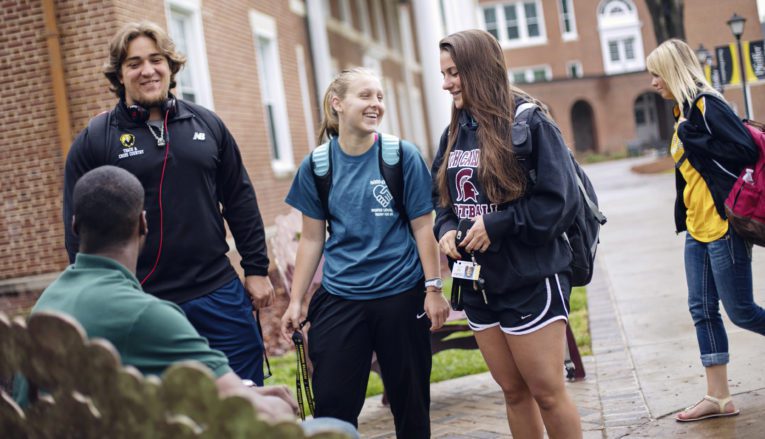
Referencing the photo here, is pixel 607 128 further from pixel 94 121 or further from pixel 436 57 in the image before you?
pixel 94 121

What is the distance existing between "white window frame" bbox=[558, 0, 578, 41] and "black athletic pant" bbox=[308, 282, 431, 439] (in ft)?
178

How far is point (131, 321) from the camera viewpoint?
222cm

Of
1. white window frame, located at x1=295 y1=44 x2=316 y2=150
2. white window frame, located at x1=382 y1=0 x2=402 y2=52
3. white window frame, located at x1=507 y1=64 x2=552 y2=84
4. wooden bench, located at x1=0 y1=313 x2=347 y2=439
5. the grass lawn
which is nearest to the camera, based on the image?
wooden bench, located at x1=0 y1=313 x2=347 y2=439

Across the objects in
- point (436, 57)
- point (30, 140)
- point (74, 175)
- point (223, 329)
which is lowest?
point (223, 329)

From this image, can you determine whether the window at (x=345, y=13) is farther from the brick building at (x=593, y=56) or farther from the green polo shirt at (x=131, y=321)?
the brick building at (x=593, y=56)

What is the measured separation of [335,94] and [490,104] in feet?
2.78

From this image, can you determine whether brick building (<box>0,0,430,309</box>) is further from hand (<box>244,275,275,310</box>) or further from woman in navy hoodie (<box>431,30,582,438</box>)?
woman in navy hoodie (<box>431,30,582,438</box>)

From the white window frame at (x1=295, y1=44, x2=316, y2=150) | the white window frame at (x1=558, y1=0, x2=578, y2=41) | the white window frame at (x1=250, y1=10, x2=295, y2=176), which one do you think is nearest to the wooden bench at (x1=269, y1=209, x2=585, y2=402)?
the white window frame at (x1=250, y1=10, x2=295, y2=176)

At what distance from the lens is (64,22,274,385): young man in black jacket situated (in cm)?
381

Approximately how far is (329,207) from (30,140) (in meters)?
8.23

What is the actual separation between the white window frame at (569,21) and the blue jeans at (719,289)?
174 ft

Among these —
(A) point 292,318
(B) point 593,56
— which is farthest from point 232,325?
(B) point 593,56

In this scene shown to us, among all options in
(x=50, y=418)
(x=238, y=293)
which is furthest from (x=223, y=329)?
(x=50, y=418)

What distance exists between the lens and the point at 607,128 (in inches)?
2124
